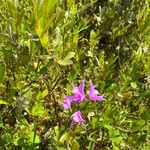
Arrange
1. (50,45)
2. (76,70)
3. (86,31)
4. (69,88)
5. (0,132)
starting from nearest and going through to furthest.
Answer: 1. (50,45)
2. (69,88)
3. (0,132)
4. (76,70)
5. (86,31)

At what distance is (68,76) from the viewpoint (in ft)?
5.55

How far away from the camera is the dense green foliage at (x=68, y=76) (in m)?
1.31

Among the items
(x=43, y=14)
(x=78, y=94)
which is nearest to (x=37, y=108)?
(x=78, y=94)

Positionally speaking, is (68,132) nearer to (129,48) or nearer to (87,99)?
(87,99)

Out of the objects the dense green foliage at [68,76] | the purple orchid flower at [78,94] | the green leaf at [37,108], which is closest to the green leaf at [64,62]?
the dense green foliage at [68,76]

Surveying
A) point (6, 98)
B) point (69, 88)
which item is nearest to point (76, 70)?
point (69, 88)

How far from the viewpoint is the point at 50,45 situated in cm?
129

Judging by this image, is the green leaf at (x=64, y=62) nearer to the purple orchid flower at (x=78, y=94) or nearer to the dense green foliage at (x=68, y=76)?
the dense green foliage at (x=68, y=76)

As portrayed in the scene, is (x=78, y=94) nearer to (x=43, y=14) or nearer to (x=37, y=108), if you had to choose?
(x=37, y=108)

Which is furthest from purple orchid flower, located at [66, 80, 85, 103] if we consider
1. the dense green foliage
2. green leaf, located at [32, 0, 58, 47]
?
green leaf, located at [32, 0, 58, 47]

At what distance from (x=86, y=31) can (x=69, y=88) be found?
28.0 inches

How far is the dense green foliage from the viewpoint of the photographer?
4.31ft

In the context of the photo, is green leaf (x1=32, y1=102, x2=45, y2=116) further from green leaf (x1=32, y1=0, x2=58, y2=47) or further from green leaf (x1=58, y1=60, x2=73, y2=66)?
green leaf (x1=32, y1=0, x2=58, y2=47)

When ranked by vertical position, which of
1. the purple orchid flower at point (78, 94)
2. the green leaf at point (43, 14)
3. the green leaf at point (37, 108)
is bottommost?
the green leaf at point (37, 108)
